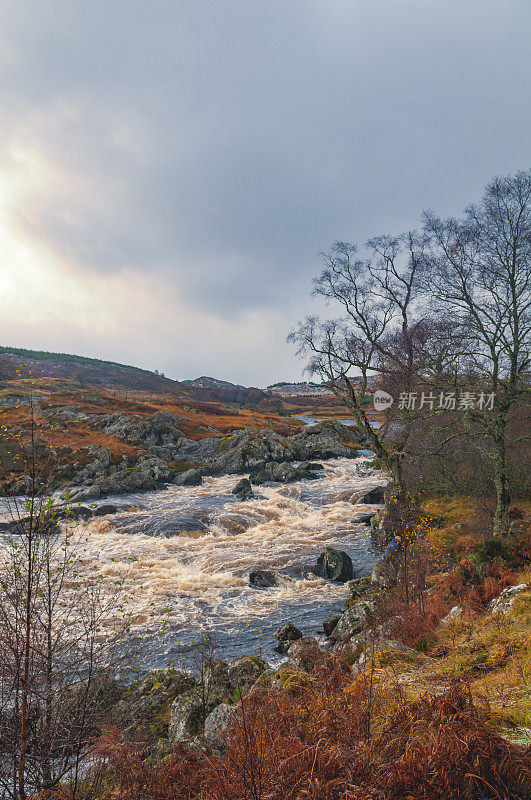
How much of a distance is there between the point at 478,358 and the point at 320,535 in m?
13.5

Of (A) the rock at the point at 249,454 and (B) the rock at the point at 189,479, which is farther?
(A) the rock at the point at 249,454

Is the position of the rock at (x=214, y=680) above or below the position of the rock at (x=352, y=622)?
below

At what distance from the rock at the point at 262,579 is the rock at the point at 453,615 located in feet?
26.9

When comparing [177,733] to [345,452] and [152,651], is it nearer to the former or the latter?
[152,651]

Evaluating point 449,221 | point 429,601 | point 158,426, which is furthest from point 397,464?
point 158,426

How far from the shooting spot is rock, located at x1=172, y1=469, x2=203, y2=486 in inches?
1382

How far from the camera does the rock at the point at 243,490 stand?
97.3 feet

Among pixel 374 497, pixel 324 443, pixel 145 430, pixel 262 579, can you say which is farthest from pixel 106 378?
pixel 262 579

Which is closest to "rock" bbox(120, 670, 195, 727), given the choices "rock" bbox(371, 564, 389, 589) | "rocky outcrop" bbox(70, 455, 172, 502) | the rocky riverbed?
"rock" bbox(371, 564, 389, 589)

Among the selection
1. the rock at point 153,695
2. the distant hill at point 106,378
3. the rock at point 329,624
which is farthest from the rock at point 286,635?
the distant hill at point 106,378

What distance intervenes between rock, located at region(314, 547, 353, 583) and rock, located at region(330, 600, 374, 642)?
4228 millimetres

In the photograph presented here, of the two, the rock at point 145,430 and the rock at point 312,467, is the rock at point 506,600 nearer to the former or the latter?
the rock at point 312,467

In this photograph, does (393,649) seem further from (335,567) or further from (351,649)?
(335,567)

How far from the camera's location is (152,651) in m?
11.1
